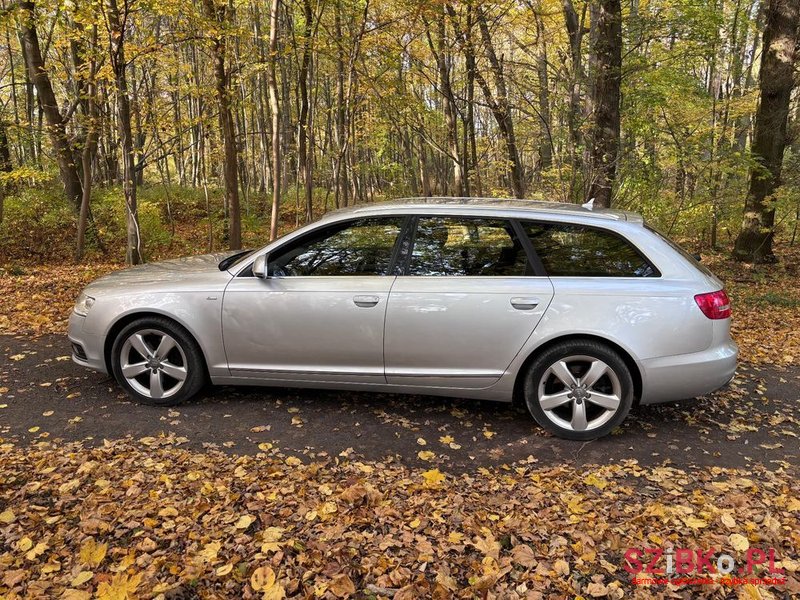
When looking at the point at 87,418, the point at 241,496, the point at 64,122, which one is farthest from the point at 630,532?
the point at 64,122

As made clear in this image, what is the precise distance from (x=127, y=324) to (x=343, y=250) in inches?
74.0

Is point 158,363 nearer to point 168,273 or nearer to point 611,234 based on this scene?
point 168,273

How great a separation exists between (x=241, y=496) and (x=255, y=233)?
14.0 metres

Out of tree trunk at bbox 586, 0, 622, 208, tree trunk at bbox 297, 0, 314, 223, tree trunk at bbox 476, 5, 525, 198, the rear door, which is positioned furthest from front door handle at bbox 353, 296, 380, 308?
tree trunk at bbox 476, 5, 525, 198

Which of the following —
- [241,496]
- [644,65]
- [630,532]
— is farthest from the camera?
[644,65]

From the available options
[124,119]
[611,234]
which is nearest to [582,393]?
[611,234]

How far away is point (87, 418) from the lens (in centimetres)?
404

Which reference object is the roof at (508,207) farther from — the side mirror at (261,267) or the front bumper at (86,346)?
the front bumper at (86,346)

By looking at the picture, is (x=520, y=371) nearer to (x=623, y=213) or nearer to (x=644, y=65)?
(x=623, y=213)

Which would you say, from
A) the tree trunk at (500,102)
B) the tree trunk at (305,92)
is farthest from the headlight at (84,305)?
the tree trunk at (500,102)

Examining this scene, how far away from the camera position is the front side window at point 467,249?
3.90 metres

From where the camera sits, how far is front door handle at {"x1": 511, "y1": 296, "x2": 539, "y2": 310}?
3727 millimetres

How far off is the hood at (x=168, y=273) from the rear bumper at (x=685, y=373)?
10.7ft

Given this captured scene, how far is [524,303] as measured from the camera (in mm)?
3736
